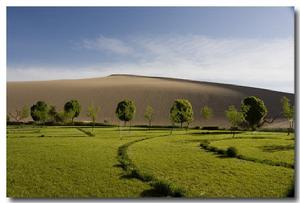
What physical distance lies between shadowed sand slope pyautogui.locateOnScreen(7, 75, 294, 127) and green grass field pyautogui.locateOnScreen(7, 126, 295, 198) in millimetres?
1272

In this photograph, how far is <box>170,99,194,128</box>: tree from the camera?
18425mm

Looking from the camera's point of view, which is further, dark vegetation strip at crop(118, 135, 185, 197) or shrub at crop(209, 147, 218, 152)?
shrub at crop(209, 147, 218, 152)

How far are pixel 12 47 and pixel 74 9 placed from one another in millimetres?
2682

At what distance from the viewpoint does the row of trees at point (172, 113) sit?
17.7 m

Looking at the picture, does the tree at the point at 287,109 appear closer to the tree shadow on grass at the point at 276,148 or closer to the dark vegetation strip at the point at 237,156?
the tree shadow on grass at the point at 276,148

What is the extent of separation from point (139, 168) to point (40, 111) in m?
6.84

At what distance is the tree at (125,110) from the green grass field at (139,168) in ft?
3.94

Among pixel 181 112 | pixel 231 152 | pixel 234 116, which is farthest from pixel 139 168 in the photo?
pixel 234 116

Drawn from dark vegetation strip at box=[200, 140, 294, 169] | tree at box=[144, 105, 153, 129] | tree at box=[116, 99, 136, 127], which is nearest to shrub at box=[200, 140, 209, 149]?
dark vegetation strip at box=[200, 140, 294, 169]

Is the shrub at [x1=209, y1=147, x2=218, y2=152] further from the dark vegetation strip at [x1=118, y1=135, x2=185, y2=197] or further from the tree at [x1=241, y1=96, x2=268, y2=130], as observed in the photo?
the dark vegetation strip at [x1=118, y1=135, x2=185, y2=197]

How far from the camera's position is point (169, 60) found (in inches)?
570

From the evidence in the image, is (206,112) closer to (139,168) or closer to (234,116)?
(234,116)

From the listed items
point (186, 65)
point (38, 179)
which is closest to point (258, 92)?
point (186, 65)

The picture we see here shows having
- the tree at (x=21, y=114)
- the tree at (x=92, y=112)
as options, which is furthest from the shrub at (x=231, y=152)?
the tree at (x=21, y=114)
